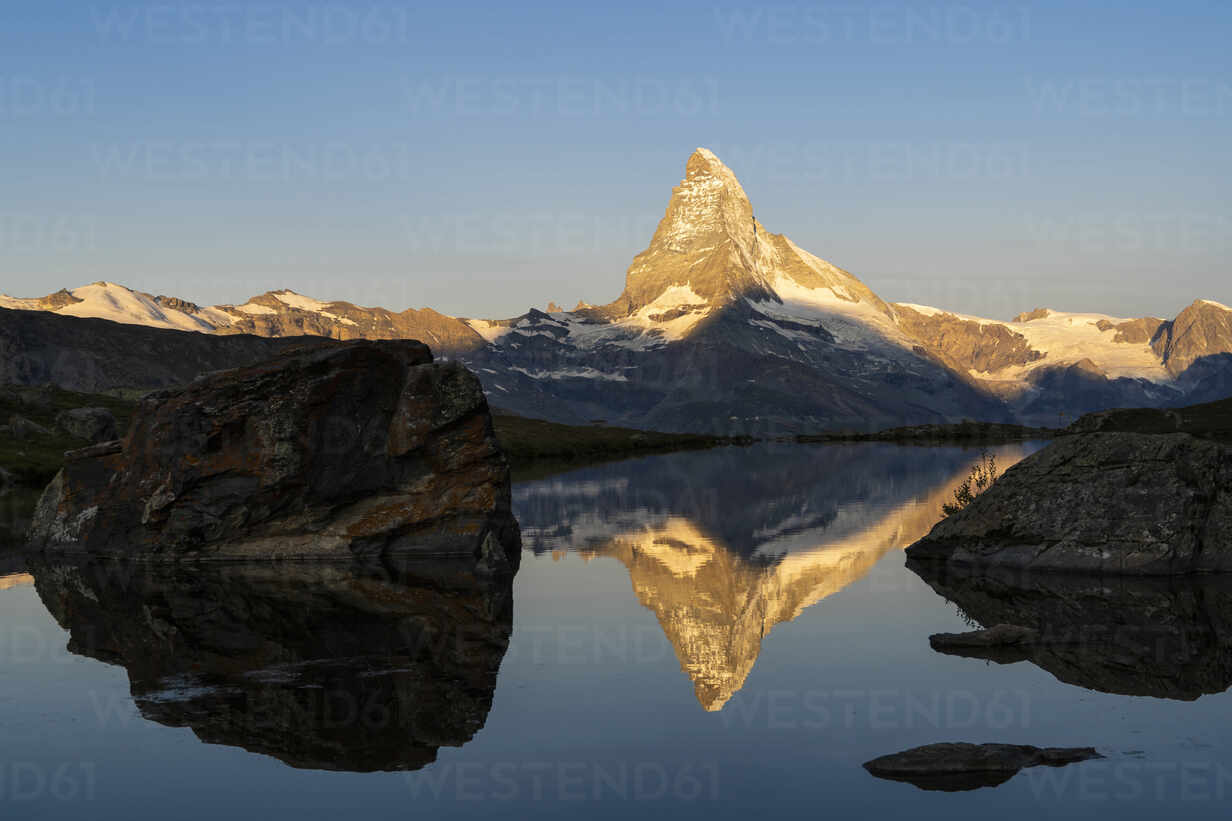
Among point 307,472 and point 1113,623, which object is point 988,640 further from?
point 307,472

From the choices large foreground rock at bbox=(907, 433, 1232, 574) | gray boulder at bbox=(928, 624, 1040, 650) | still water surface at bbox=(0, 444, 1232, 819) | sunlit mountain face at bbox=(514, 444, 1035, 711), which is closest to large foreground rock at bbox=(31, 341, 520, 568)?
still water surface at bbox=(0, 444, 1232, 819)

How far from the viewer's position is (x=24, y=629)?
2942cm

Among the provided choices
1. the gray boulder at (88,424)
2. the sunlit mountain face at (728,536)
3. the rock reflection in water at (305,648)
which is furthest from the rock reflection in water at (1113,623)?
the gray boulder at (88,424)

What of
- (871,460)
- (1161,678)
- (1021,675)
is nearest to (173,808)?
(1021,675)

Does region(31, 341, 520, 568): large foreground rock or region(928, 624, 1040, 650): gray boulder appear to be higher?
region(31, 341, 520, 568): large foreground rock

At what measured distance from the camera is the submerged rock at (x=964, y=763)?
1648 centimetres

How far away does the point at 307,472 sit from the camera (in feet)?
136

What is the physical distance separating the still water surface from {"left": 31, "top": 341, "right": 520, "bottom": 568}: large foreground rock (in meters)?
2.69

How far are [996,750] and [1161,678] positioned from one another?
666 cm

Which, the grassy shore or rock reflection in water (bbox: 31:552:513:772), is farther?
the grassy shore

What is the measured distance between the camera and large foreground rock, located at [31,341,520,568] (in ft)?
136

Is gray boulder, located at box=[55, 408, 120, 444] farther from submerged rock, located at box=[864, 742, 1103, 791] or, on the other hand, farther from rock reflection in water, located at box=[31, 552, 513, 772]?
submerged rock, located at box=[864, 742, 1103, 791]

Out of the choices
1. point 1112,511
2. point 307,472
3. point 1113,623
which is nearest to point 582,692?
point 1113,623

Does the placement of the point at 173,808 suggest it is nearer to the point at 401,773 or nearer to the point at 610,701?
the point at 401,773
